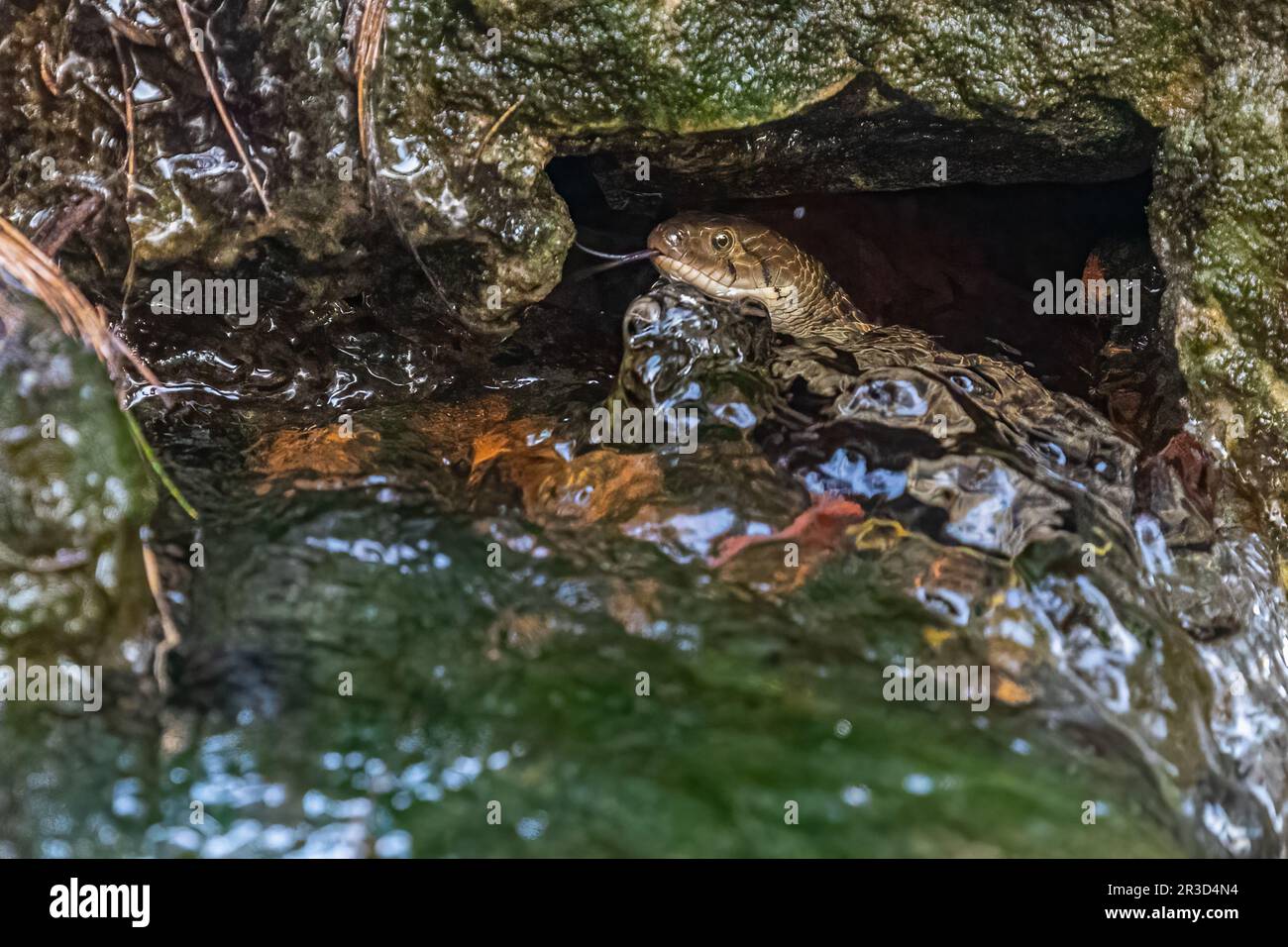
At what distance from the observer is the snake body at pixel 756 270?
3439 millimetres

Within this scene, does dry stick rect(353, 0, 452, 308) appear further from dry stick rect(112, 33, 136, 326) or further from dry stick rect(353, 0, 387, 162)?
dry stick rect(112, 33, 136, 326)

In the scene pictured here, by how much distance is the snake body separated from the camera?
344cm

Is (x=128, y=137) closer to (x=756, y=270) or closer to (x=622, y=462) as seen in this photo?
(x=622, y=462)

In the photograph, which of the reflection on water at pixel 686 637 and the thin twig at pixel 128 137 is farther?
the thin twig at pixel 128 137

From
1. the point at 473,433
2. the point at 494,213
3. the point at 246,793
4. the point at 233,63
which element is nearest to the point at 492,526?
the point at 473,433

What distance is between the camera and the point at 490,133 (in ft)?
8.46

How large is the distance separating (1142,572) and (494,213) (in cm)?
193

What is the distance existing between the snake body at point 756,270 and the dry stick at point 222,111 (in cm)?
138

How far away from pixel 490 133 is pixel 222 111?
0.72m

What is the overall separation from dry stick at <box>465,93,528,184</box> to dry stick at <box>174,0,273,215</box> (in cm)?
56

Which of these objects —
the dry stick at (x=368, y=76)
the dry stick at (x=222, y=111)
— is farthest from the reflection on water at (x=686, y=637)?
the dry stick at (x=368, y=76)

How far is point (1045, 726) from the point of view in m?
1.80

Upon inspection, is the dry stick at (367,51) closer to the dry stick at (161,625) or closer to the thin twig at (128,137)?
the thin twig at (128,137)

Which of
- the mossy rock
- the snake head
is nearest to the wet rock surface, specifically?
the mossy rock
